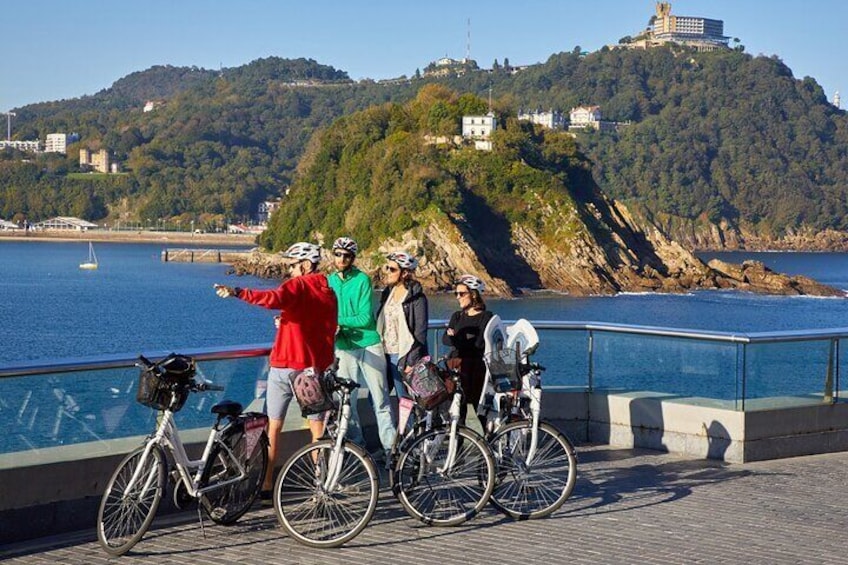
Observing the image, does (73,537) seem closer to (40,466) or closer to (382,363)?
(40,466)

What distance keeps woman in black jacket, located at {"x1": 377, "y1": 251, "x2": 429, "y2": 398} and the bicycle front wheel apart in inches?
49.8

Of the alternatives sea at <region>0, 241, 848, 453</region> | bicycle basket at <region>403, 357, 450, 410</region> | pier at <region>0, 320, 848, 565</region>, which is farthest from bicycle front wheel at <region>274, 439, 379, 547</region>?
sea at <region>0, 241, 848, 453</region>

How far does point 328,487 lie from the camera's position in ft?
24.6

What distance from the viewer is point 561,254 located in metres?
118

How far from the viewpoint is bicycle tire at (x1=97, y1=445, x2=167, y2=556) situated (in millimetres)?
7133

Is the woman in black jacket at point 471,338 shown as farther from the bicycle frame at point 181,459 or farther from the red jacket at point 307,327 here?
the bicycle frame at point 181,459

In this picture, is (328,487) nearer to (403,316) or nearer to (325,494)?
(325,494)

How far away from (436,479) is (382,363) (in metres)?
0.97

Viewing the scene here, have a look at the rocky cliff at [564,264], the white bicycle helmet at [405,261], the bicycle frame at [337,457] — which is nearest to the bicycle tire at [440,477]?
the bicycle frame at [337,457]

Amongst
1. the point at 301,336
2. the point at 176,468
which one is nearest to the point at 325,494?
the point at 176,468

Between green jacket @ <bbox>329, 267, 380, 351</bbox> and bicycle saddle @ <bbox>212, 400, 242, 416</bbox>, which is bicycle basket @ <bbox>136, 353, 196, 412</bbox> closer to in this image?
bicycle saddle @ <bbox>212, 400, 242, 416</bbox>

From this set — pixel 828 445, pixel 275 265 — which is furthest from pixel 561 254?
pixel 828 445

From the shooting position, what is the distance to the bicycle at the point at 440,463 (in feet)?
26.2

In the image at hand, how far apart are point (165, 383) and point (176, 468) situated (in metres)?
0.56
